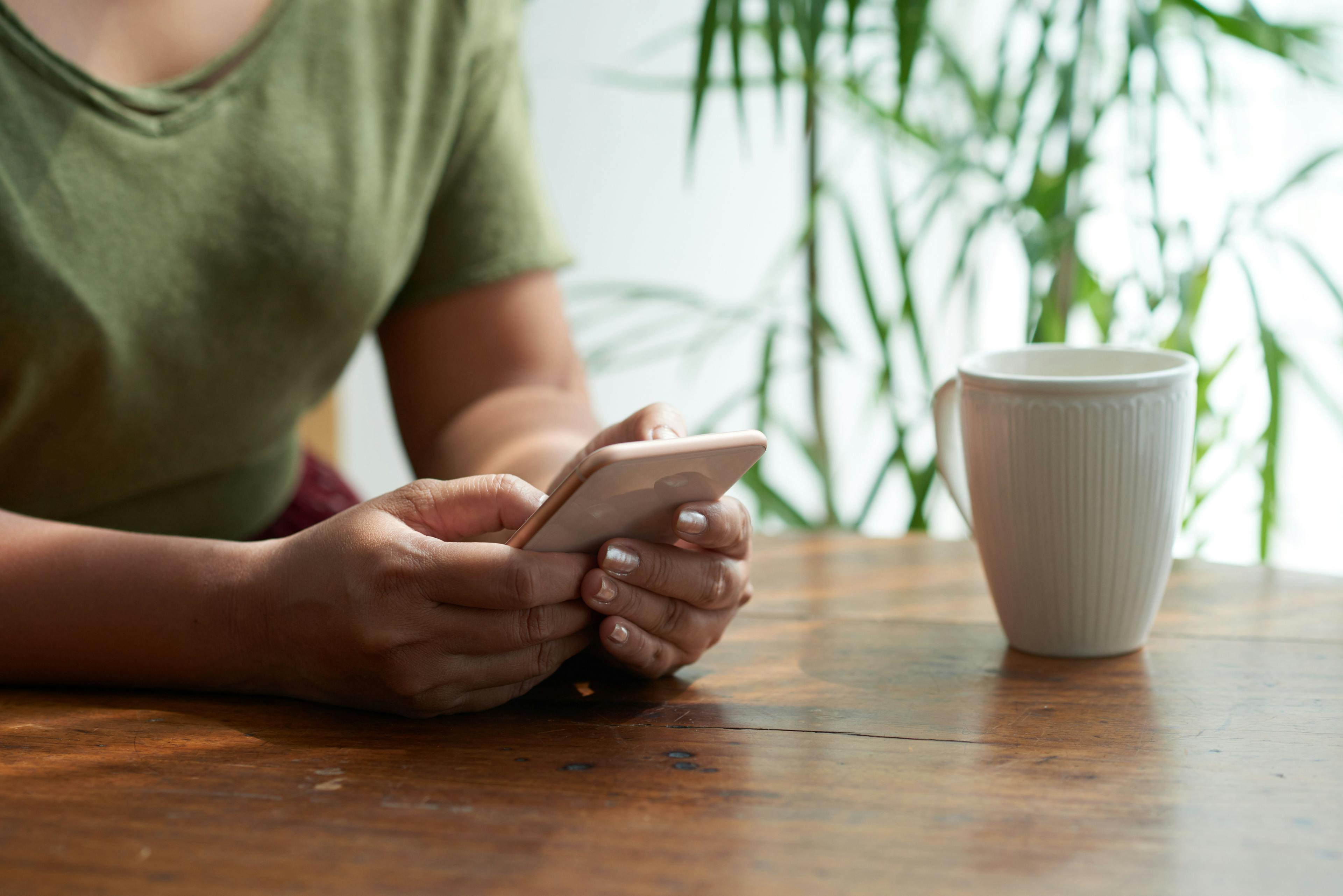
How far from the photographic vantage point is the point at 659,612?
56 cm

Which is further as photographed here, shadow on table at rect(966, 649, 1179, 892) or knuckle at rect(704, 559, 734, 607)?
knuckle at rect(704, 559, 734, 607)

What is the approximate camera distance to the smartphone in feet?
1.55

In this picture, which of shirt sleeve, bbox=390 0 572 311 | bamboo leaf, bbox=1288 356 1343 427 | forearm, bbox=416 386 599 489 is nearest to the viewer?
forearm, bbox=416 386 599 489

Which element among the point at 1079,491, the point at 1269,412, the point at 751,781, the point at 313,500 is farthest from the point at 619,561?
the point at 1269,412

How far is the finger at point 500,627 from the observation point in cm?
51

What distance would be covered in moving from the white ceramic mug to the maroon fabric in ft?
2.04

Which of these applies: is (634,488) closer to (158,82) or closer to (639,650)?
(639,650)

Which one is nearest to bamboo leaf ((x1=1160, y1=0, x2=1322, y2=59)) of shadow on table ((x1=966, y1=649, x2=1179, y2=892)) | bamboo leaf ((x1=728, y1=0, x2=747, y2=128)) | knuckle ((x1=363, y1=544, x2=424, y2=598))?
bamboo leaf ((x1=728, y1=0, x2=747, y2=128))

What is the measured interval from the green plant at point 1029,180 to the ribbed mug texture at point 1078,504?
0.67 meters

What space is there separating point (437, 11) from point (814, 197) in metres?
0.60

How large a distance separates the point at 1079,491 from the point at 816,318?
88cm

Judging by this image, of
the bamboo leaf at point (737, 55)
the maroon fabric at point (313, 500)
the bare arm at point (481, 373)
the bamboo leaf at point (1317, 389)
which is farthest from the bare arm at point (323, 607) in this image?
the bamboo leaf at point (1317, 389)

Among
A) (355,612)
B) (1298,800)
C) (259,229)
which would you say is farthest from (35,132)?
(1298,800)

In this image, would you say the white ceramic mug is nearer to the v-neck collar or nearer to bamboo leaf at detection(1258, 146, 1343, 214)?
the v-neck collar
